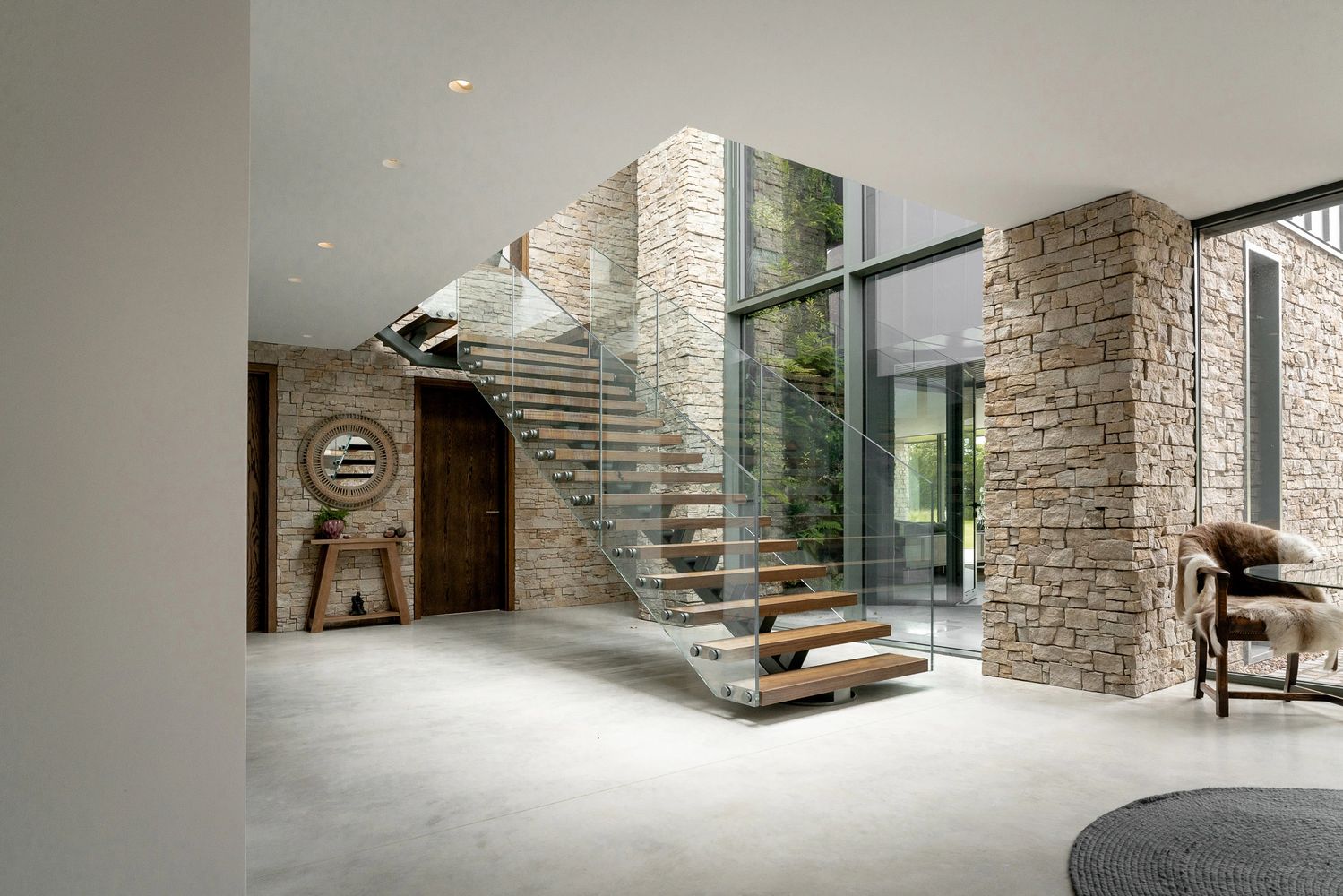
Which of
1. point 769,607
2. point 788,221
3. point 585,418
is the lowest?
point 769,607

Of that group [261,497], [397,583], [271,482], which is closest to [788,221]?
[397,583]

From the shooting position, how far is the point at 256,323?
6.79 metres

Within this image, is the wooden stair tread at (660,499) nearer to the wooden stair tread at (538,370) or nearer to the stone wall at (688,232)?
the wooden stair tread at (538,370)

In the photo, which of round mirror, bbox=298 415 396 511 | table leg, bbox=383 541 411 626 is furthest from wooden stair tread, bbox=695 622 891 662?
round mirror, bbox=298 415 396 511

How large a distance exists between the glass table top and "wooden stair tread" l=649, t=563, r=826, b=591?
7.25ft

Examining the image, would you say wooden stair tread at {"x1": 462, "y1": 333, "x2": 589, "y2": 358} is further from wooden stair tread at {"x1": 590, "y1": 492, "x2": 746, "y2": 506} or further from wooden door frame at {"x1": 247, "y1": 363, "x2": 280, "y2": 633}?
wooden door frame at {"x1": 247, "y1": 363, "x2": 280, "y2": 633}

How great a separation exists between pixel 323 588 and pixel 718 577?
4.59m

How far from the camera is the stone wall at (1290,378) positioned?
4438 mm

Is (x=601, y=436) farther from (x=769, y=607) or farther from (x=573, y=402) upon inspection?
(x=769, y=607)

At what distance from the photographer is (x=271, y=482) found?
735cm

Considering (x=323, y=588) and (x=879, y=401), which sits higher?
(x=879, y=401)

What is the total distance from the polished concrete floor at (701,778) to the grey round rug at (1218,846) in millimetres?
114

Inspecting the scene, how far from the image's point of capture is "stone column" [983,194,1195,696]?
439cm

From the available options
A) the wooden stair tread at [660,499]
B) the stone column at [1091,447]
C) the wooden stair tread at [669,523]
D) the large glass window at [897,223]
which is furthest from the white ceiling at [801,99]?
the wooden stair tread at [669,523]
